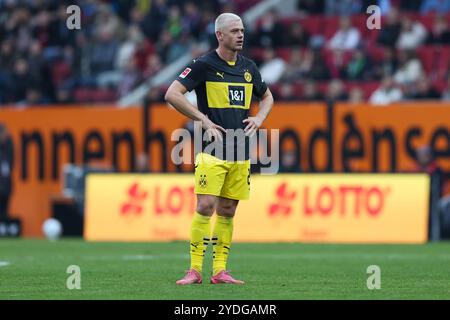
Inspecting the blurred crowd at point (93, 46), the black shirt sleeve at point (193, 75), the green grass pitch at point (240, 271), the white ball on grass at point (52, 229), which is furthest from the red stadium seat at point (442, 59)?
the black shirt sleeve at point (193, 75)

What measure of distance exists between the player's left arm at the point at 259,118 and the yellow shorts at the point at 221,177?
35 centimetres

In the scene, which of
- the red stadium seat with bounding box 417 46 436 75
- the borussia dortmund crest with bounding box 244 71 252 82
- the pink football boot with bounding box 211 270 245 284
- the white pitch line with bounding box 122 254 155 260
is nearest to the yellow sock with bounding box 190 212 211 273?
the pink football boot with bounding box 211 270 245 284

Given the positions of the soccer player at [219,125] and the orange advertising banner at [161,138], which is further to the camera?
the orange advertising banner at [161,138]

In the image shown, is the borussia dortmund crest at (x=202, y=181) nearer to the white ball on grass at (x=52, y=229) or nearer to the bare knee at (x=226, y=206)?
the bare knee at (x=226, y=206)

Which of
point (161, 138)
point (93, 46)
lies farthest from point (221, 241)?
point (93, 46)

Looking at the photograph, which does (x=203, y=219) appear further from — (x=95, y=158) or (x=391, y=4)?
(x=391, y=4)

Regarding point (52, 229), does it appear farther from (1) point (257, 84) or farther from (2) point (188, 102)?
(2) point (188, 102)

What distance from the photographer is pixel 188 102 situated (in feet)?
38.0

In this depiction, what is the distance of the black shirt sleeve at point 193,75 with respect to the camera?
461 inches

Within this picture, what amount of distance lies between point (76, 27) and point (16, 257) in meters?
9.43

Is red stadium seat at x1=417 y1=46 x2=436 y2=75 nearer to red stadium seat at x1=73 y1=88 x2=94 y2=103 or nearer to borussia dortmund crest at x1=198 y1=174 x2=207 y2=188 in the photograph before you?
red stadium seat at x1=73 y1=88 x2=94 y2=103

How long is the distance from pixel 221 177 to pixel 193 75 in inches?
37.9

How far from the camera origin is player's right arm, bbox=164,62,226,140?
11516 mm

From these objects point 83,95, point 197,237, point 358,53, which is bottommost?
point 197,237
